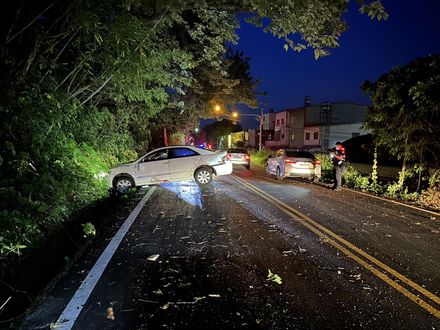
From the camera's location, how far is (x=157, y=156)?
1416cm

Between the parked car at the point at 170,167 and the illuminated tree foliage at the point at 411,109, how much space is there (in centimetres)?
645

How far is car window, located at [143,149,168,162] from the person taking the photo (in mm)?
13953

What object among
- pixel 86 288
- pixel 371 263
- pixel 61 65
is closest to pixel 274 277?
pixel 371 263

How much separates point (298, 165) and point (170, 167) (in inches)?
243

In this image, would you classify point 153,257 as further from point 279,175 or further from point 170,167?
point 279,175

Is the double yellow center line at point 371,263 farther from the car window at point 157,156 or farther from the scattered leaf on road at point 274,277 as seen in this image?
the car window at point 157,156

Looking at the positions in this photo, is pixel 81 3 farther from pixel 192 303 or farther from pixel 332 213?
pixel 332 213

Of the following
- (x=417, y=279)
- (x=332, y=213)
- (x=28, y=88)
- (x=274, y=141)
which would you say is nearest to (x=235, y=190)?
(x=332, y=213)

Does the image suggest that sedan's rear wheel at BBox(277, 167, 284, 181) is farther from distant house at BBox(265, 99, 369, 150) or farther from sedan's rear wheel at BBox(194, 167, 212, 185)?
distant house at BBox(265, 99, 369, 150)

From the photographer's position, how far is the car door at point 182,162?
563 inches

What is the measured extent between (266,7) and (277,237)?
4604 mm

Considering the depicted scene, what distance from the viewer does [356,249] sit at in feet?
21.0

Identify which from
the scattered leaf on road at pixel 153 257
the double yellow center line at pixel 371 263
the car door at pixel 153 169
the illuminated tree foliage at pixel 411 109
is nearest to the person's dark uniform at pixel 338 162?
the illuminated tree foliage at pixel 411 109

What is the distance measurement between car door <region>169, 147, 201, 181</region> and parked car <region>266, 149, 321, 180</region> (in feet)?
15.4
